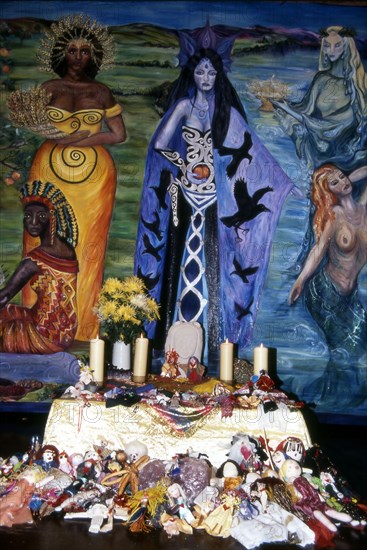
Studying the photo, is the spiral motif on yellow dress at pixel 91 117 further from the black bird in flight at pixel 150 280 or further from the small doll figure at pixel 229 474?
the small doll figure at pixel 229 474

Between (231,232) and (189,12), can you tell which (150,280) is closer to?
(231,232)

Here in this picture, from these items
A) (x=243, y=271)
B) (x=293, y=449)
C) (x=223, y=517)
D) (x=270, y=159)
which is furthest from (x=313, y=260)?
(x=223, y=517)

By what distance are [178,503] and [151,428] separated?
20.8 inches

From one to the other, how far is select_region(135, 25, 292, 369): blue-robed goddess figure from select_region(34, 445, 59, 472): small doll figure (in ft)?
13.2

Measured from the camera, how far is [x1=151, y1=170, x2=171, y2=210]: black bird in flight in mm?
8484

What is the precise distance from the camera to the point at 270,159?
8578 mm

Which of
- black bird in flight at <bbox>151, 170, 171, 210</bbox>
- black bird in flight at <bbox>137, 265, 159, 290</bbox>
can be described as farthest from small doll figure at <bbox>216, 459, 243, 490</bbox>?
black bird in flight at <bbox>151, 170, 171, 210</bbox>

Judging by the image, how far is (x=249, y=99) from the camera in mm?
8648

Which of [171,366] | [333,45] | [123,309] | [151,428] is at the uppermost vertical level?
[333,45]

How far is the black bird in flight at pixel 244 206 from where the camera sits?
8492 millimetres

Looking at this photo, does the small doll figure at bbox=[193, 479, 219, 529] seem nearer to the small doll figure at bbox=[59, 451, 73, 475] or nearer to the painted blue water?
the small doll figure at bbox=[59, 451, 73, 475]

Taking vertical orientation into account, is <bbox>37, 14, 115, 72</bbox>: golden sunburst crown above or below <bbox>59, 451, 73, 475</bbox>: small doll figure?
above

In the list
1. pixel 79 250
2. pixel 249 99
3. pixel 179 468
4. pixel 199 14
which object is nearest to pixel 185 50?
pixel 199 14

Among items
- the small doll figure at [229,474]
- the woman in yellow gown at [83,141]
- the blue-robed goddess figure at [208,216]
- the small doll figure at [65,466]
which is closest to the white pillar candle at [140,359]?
the small doll figure at [65,466]
